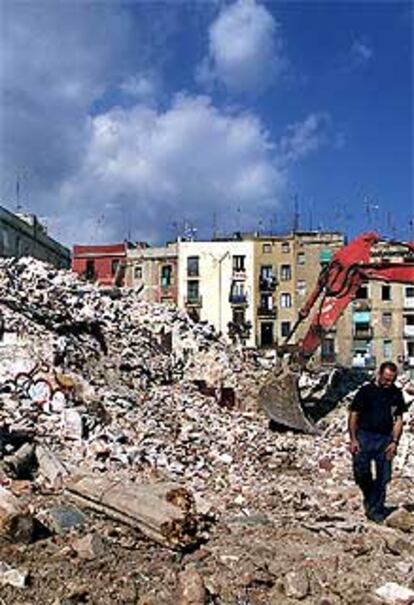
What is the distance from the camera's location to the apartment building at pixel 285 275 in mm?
48781

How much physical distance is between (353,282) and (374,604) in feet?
30.2

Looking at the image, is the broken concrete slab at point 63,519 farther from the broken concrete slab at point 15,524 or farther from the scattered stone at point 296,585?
the scattered stone at point 296,585

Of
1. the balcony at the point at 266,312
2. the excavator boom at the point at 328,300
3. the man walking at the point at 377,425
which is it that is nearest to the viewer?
the man walking at the point at 377,425

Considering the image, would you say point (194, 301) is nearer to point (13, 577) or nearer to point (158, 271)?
point (158, 271)

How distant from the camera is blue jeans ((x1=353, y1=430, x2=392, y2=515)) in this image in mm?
8180

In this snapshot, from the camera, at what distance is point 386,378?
8.12 meters

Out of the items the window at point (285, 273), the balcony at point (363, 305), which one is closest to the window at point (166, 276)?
the window at point (285, 273)

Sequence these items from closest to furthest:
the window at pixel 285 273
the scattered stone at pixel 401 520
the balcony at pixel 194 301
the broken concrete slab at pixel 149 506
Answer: the broken concrete slab at pixel 149 506, the scattered stone at pixel 401 520, the window at pixel 285 273, the balcony at pixel 194 301

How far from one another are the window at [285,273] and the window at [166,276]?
5.94 metres

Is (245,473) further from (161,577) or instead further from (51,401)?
(161,577)

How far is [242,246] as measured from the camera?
49.9 m

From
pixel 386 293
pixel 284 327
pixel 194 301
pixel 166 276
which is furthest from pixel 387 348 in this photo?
pixel 166 276

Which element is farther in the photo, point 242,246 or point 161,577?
point 242,246

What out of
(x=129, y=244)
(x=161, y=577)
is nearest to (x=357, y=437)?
(x=161, y=577)
